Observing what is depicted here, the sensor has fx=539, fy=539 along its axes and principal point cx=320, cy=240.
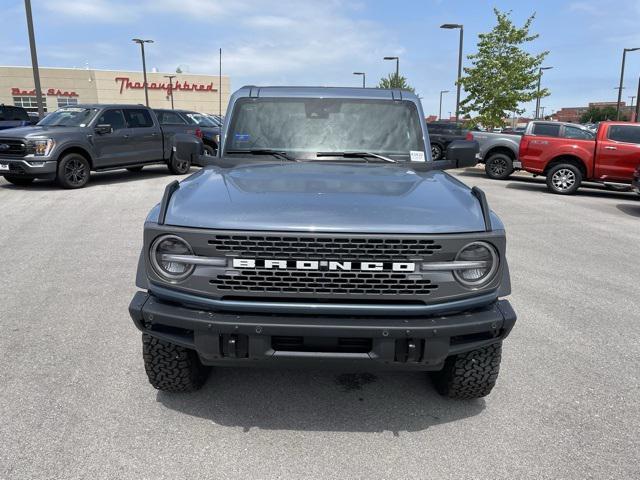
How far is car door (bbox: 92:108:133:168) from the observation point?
12.1 metres

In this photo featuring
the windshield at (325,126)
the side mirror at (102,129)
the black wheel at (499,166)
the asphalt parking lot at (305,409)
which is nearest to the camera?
the asphalt parking lot at (305,409)

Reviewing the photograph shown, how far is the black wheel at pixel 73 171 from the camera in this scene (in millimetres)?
11430

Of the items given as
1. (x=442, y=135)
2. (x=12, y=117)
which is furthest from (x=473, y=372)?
(x=12, y=117)

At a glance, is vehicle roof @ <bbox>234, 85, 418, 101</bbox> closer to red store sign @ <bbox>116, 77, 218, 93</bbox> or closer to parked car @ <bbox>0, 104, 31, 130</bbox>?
parked car @ <bbox>0, 104, 31, 130</bbox>

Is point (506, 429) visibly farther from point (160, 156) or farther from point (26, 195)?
point (160, 156)

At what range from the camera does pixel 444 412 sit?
3127mm

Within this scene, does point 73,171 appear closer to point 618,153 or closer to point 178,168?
point 178,168

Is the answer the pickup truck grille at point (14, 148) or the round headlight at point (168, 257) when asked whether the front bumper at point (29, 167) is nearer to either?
the pickup truck grille at point (14, 148)

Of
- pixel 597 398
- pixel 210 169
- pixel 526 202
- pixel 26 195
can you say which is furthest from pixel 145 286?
pixel 526 202

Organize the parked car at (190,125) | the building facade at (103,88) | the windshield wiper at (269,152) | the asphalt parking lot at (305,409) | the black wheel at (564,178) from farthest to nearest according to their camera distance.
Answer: the building facade at (103,88) < the parked car at (190,125) < the black wheel at (564,178) < the windshield wiper at (269,152) < the asphalt parking lot at (305,409)

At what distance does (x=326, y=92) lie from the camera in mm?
4344

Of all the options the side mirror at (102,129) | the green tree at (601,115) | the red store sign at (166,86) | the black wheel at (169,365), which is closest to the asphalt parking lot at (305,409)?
the black wheel at (169,365)

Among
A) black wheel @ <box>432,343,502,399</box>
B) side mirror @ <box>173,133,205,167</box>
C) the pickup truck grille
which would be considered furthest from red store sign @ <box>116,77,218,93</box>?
black wheel @ <box>432,343,502,399</box>

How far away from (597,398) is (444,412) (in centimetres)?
100
